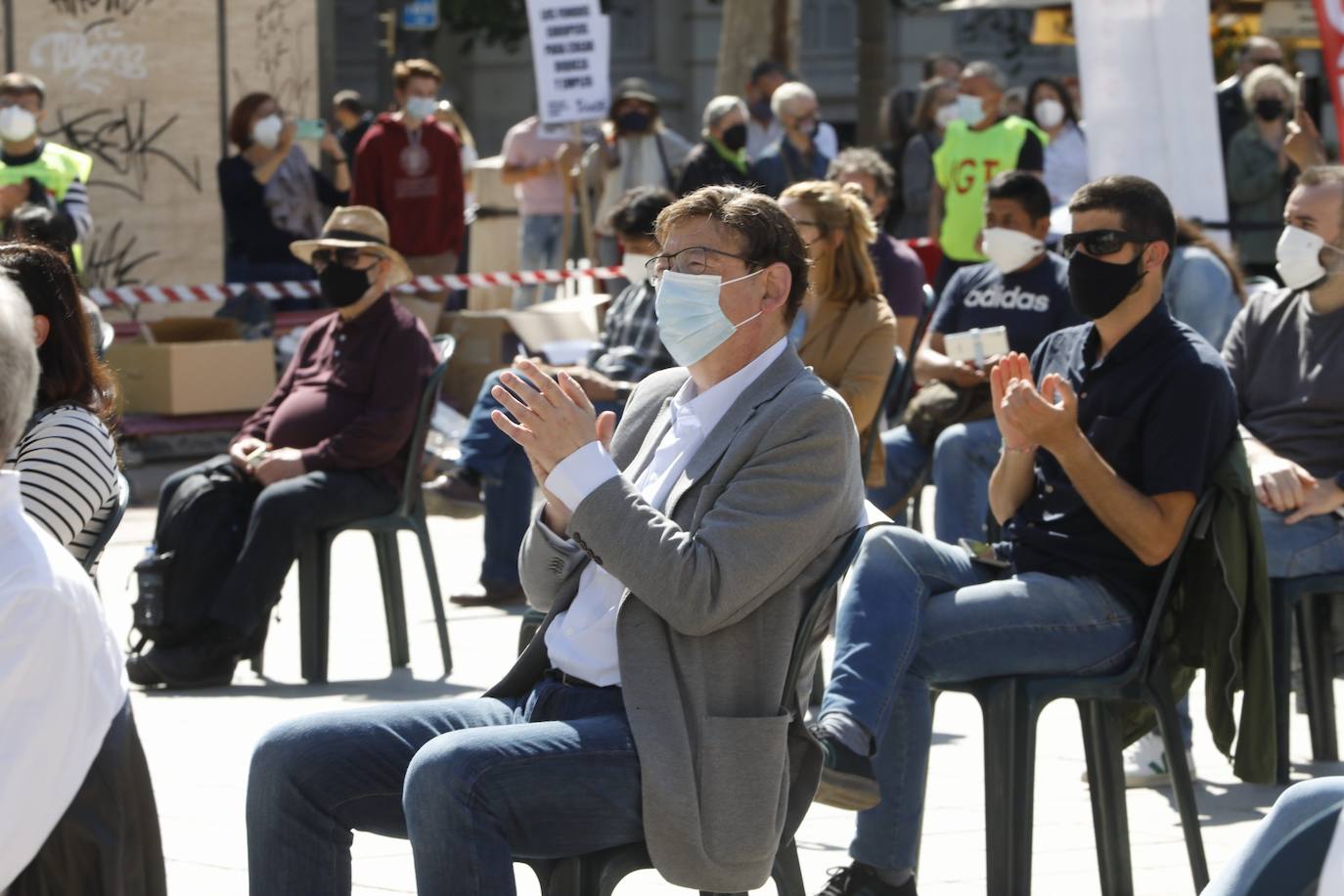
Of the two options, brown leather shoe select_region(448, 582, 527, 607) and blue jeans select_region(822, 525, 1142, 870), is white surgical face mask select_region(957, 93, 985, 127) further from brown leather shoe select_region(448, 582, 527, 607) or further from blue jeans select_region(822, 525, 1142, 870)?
blue jeans select_region(822, 525, 1142, 870)

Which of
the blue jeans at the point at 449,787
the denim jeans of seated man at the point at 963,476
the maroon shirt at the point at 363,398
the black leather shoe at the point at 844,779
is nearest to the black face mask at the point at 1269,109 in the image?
the denim jeans of seated man at the point at 963,476

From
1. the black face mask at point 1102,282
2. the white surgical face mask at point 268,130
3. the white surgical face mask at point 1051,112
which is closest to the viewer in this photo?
the black face mask at point 1102,282

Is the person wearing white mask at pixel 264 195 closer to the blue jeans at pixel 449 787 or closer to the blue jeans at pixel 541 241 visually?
the blue jeans at pixel 541 241

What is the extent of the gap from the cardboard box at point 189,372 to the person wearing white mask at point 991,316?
5575 millimetres

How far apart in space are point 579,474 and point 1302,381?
2.94 m

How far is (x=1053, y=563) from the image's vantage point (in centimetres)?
472

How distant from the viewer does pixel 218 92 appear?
46.4 feet

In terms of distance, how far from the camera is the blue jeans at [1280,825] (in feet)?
8.19

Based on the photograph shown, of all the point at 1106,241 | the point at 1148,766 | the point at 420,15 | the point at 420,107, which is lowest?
the point at 1148,766

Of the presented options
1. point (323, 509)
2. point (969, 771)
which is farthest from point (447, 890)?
point (323, 509)

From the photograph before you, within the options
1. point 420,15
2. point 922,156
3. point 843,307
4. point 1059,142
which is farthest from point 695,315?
point 420,15

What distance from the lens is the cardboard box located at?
11789 millimetres

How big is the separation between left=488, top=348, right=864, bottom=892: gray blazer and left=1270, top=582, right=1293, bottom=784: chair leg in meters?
2.34

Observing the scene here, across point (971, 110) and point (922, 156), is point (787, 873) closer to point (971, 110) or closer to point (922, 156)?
point (971, 110)
